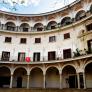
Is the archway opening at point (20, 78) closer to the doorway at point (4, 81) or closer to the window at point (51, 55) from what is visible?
the doorway at point (4, 81)

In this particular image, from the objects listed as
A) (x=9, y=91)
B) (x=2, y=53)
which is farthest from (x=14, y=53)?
(x=9, y=91)

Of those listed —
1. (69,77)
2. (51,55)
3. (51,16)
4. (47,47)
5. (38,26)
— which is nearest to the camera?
(69,77)

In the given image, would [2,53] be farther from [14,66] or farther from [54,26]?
[54,26]

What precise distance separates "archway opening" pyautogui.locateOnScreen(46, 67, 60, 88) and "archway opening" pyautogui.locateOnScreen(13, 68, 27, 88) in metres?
4.43

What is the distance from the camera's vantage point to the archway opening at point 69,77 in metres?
26.6

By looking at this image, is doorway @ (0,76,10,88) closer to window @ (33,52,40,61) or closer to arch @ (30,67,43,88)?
arch @ (30,67,43,88)

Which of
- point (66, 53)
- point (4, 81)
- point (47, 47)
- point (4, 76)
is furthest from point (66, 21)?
point (4, 81)

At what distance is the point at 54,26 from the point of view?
3158cm

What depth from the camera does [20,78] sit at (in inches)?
1164

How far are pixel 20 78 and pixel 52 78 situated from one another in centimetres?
624

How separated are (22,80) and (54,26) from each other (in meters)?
12.5

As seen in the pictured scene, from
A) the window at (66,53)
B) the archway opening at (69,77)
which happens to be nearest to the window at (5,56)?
the window at (66,53)

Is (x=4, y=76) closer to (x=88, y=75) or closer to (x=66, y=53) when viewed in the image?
(x=66, y=53)

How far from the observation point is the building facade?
25.5 meters
